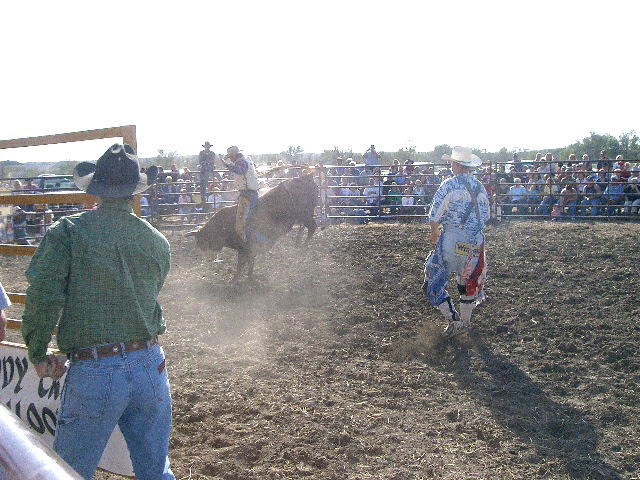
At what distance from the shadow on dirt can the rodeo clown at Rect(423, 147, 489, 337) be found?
456 mm

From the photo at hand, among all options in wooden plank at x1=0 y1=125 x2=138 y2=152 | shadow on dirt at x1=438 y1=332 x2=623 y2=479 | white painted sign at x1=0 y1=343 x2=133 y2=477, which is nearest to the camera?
white painted sign at x1=0 y1=343 x2=133 y2=477

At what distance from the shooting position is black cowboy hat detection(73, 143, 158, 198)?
8.82ft

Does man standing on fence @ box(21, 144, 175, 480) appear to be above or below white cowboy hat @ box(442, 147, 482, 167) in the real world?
below

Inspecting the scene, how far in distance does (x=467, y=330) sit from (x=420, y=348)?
57 cm


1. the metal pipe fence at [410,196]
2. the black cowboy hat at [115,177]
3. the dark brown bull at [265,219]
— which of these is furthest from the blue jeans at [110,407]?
the metal pipe fence at [410,196]

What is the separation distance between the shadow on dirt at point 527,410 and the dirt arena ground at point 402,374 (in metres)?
0.01

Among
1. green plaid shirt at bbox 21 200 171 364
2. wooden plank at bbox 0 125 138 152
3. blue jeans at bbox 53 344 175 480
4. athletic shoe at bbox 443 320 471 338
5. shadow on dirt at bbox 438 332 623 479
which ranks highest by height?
wooden plank at bbox 0 125 138 152

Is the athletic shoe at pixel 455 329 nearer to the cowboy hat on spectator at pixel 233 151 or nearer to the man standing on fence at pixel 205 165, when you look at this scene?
the cowboy hat on spectator at pixel 233 151

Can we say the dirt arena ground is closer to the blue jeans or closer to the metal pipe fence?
the blue jeans

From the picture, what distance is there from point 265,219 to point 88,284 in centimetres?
740

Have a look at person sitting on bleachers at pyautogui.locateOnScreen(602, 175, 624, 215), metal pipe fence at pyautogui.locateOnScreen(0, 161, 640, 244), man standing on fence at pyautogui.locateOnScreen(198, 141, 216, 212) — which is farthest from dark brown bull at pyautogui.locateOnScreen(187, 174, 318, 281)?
person sitting on bleachers at pyautogui.locateOnScreen(602, 175, 624, 215)

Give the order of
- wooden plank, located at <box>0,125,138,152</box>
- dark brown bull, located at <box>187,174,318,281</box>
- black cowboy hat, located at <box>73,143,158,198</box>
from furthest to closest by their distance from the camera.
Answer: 1. dark brown bull, located at <box>187,174,318,281</box>
2. wooden plank, located at <box>0,125,138,152</box>
3. black cowboy hat, located at <box>73,143,158,198</box>

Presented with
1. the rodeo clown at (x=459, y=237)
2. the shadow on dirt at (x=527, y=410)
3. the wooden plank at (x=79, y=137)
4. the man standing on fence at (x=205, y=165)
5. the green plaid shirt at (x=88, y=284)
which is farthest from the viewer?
the man standing on fence at (x=205, y=165)

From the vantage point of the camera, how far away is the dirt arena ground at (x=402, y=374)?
3.81 m
